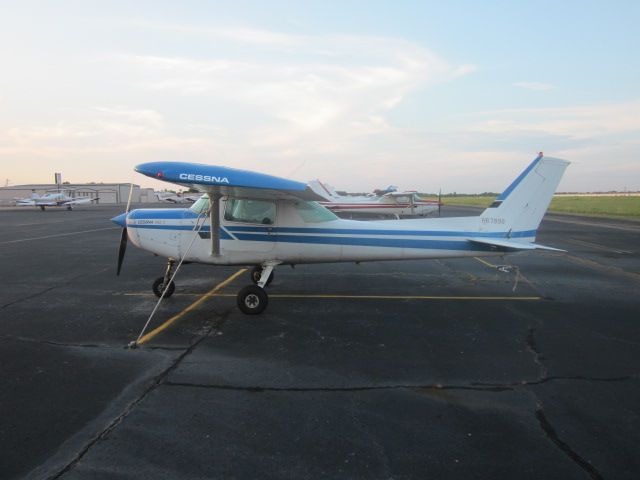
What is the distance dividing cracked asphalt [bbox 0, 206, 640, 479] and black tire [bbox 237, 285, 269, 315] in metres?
0.18

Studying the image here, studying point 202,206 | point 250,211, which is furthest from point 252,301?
point 202,206

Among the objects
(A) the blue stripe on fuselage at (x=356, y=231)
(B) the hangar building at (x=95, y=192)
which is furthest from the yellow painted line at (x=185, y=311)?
(B) the hangar building at (x=95, y=192)

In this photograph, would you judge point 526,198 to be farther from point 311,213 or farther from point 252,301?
point 252,301

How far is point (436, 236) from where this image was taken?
8422 millimetres

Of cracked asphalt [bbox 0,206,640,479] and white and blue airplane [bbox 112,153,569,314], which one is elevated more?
white and blue airplane [bbox 112,153,569,314]

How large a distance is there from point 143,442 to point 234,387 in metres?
1.20

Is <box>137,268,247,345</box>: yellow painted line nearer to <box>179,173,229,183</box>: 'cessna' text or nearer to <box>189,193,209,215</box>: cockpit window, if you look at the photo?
<box>189,193,209,215</box>: cockpit window

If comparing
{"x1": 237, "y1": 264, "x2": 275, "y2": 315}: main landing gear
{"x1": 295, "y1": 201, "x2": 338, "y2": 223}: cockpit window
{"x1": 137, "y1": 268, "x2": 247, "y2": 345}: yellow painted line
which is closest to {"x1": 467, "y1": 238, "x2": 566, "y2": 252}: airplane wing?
{"x1": 295, "y1": 201, "x2": 338, "y2": 223}: cockpit window

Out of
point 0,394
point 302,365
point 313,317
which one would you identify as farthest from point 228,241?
point 0,394

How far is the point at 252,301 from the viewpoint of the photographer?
745 cm

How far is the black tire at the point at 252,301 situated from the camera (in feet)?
24.3

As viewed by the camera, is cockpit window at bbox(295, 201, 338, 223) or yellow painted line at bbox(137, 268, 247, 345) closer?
yellow painted line at bbox(137, 268, 247, 345)

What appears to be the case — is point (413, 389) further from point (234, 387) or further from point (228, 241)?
point (228, 241)

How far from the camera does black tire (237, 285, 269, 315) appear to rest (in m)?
7.40
